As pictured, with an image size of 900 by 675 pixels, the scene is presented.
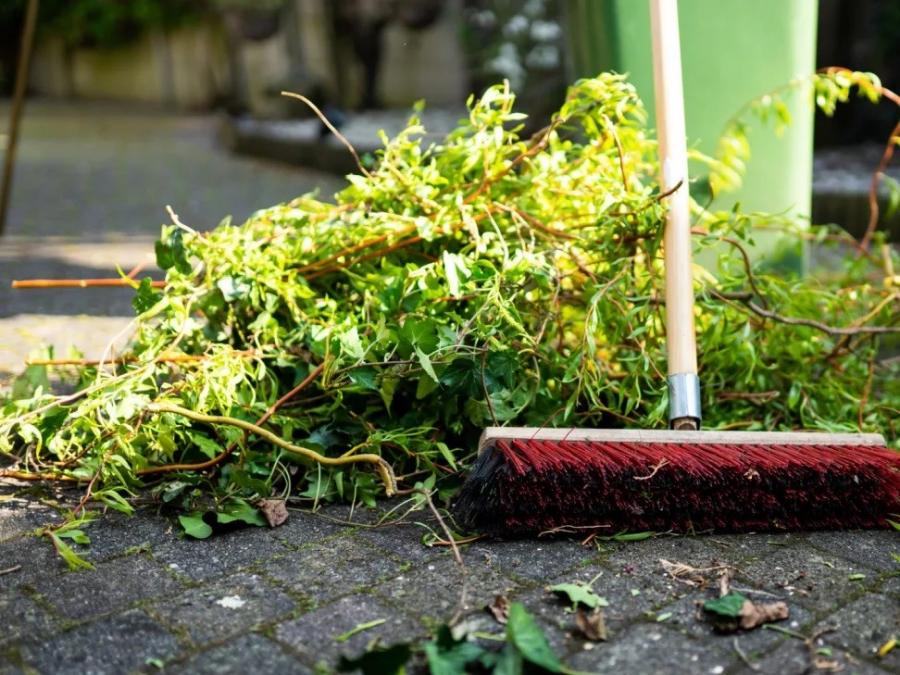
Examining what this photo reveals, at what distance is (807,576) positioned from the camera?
5.42ft

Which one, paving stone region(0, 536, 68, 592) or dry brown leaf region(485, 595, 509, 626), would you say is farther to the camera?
paving stone region(0, 536, 68, 592)

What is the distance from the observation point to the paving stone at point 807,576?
1.58 metres

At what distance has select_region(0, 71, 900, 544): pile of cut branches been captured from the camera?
203cm

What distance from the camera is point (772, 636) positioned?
1.45m

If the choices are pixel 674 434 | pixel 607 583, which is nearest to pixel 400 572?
pixel 607 583

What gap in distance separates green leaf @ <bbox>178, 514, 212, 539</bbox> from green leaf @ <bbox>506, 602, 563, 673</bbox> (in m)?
0.65

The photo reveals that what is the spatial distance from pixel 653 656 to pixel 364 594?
0.46 metres

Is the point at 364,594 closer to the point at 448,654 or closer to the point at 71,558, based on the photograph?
the point at 448,654

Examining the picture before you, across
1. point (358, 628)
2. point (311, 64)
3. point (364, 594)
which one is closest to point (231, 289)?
point (364, 594)

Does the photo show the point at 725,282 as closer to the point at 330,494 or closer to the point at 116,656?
the point at 330,494

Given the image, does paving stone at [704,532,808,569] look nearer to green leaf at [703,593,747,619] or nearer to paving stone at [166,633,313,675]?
green leaf at [703,593,747,619]

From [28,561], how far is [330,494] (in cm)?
56

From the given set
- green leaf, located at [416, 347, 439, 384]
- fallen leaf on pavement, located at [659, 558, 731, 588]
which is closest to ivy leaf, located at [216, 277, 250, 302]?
green leaf, located at [416, 347, 439, 384]

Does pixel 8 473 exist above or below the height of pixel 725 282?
below
